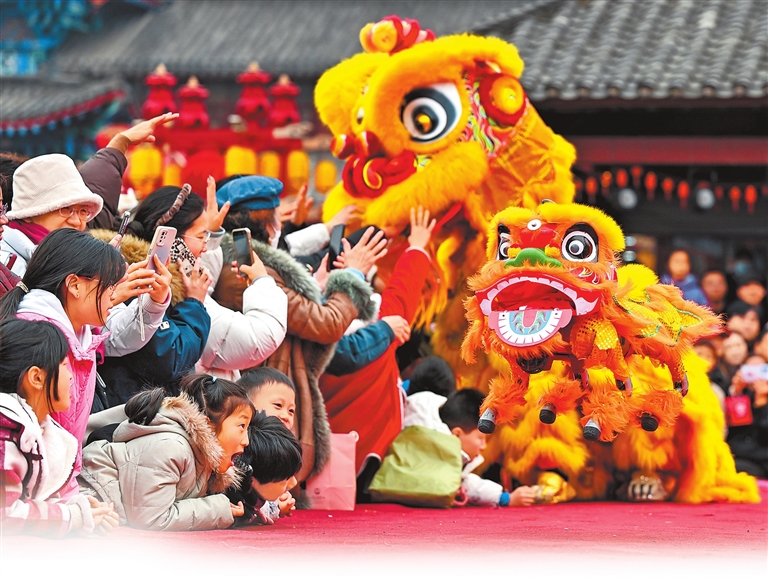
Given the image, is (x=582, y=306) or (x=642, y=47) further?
(x=642, y=47)

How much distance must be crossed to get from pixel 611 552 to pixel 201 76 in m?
11.5

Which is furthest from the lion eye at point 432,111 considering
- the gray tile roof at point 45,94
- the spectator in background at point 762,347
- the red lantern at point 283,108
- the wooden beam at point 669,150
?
the gray tile roof at point 45,94

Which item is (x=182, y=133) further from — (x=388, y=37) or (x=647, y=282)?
(x=647, y=282)

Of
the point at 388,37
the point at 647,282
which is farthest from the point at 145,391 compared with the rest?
the point at 388,37

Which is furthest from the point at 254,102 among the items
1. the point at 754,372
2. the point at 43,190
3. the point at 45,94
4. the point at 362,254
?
the point at 45,94

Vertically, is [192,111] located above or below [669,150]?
below

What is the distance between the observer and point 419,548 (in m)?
2.97

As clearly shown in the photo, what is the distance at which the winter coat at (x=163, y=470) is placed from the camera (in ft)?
10.1

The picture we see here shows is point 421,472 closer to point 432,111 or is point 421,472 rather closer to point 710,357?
point 432,111

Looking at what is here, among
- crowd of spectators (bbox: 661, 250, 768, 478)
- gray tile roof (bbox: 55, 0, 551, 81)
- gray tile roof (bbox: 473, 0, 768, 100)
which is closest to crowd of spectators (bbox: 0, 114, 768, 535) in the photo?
crowd of spectators (bbox: 661, 250, 768, 478)

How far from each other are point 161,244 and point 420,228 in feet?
5.02

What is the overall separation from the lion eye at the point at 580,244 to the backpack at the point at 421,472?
1.22 m

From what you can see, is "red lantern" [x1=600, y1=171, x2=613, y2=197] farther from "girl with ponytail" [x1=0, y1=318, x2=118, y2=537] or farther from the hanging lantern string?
"girl with ponytail" [x1=0, y1=318, x2=118, y2=537]

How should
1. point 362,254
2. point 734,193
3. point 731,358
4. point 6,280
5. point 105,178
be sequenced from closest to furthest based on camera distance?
point 6,280 → point 105,178 → point 362,254 → point 731,358 → point 734,193
